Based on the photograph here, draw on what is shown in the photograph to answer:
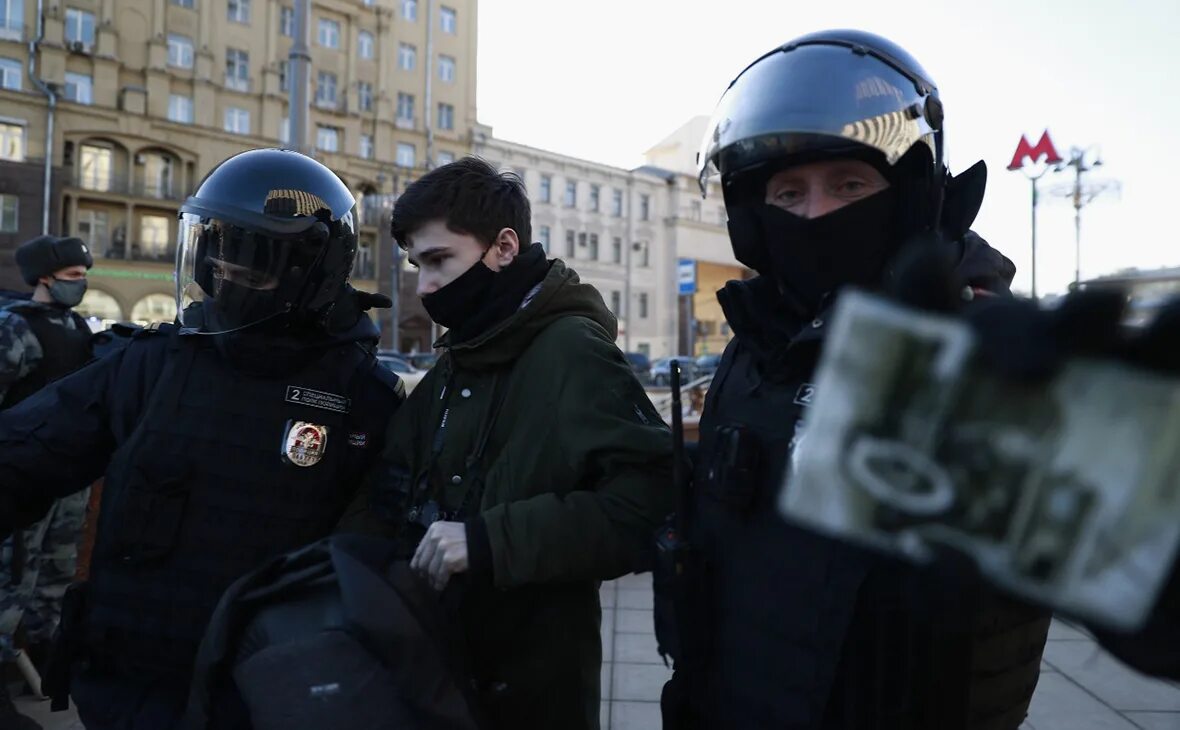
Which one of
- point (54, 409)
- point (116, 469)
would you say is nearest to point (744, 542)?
point (116, 469)

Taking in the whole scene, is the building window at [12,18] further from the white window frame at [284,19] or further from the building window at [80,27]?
the white window frame at [284,19]

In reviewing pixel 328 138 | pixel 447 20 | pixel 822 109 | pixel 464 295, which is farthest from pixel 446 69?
pixel 822 109

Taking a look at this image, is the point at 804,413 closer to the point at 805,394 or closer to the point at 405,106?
the point at 805,394

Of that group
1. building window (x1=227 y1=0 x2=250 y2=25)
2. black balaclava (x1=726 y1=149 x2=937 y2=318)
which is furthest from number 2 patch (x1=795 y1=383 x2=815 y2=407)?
building window (x1=227 y1=0 x2=250 y2=25)

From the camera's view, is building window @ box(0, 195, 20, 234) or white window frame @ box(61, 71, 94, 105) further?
white window frame @ box(61, 71, 94, 105)

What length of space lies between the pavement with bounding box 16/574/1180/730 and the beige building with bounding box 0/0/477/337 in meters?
22.6

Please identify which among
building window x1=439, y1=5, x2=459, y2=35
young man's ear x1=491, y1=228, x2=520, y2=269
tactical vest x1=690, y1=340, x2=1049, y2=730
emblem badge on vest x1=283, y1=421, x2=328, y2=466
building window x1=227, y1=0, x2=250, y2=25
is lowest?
→ tactical vest x1=690, y1=340, x2=1049, y2=730

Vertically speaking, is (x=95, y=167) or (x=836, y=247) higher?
(x=95, y=167)

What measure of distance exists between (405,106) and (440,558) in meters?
36.3

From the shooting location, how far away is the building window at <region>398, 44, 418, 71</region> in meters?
34.5

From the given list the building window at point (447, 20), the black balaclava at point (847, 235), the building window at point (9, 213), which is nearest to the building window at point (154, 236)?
the building window at point (9, 213)

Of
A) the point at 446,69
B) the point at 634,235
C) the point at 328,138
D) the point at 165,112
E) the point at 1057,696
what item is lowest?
the point at 1057,696

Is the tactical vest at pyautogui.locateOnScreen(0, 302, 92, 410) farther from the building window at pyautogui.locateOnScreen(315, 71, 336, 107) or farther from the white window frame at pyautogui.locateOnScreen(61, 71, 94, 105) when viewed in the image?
the building window at pyautogui.locateOnScreen(315, 71, 336, 107)

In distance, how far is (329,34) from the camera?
32.2 m
